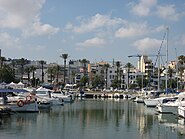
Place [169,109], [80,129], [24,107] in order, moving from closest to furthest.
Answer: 1. [80,129]
2. [24,107]
3. [169,109]

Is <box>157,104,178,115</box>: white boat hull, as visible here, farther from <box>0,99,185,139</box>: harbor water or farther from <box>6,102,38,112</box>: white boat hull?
<box>6,102,38,112</box>: white boat hull

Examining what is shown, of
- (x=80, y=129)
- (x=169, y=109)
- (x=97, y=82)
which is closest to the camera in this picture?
(x=80, y=129)

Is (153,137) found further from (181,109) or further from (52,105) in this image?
(52,105)

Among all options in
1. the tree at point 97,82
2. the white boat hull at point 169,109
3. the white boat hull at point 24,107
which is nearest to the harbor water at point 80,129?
the white boat hull at point 24,107

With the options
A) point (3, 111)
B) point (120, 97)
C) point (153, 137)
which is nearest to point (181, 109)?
point (153, 137)

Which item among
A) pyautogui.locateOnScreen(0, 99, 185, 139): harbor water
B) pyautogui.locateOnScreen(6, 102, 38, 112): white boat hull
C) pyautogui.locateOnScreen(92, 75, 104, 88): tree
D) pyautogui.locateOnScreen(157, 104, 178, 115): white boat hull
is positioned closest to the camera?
pyautogui.locateOnScreen(0, 99, 185, 139): harbor water

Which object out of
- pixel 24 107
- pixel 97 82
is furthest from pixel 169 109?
→ pixel 97 82

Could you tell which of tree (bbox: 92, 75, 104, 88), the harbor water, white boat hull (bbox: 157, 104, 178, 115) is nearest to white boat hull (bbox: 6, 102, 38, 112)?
the harbor water

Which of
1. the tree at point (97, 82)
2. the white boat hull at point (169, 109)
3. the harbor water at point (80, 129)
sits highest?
the tree at point (97, 82)

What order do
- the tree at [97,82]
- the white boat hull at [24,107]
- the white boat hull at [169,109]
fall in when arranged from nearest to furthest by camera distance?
the white boat hull at [24,107] → the white boat hull at [169,109] → the tree at [97,82]

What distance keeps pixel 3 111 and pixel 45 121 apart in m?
5.52

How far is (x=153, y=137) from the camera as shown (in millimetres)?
37438

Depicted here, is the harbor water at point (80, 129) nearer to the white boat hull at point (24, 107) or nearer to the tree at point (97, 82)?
the white boat hull at point (24, 107)

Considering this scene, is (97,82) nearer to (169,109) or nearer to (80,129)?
(169,109)
